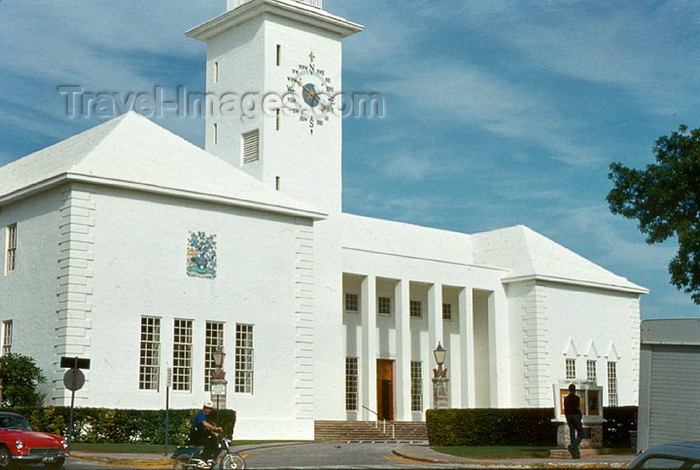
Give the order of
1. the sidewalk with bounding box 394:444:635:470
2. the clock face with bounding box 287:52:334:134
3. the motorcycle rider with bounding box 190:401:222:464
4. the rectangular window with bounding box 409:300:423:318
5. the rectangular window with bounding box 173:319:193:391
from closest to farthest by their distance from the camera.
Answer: the motorcycle rider with bounding box 190:401:222:464
the sidewalk with bounding box 394:444:635:470
the rectangular window with bounding box 173:319:193:391
the clock face with bounding box 287:52:334:134
the rectangular window with bounding box 409:300:423:318

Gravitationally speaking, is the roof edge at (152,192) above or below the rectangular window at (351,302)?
above

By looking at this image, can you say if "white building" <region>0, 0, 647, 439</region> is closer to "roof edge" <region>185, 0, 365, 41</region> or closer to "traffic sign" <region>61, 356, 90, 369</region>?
"roof edge" <region>185, 0, 365, 41</region>

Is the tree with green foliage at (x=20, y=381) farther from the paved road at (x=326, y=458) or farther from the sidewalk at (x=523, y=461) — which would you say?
the sidewalk at (x=523, y=461)

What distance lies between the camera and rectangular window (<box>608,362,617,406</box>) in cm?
4878

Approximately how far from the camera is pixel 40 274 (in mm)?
31922

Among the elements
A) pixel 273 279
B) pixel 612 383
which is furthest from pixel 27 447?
pixel 612 383

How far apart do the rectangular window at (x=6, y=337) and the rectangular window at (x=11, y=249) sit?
1.93 meters

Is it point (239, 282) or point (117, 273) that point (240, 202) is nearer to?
point (239, 282)

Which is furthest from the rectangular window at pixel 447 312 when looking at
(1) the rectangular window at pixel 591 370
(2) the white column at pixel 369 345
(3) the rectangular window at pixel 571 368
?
(1) the rectangular window at pixel 591 370

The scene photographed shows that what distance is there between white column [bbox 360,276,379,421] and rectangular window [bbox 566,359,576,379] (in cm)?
1079

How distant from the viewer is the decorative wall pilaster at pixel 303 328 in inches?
1400

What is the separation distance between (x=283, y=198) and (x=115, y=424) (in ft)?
38.3

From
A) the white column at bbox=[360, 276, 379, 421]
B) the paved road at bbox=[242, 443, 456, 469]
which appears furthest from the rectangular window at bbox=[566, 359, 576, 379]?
the paved road at bbox=[242, 443, 456, 469]

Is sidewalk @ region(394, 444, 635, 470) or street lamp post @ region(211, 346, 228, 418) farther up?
street lamp post @ region(211, 346, 228, 418)
